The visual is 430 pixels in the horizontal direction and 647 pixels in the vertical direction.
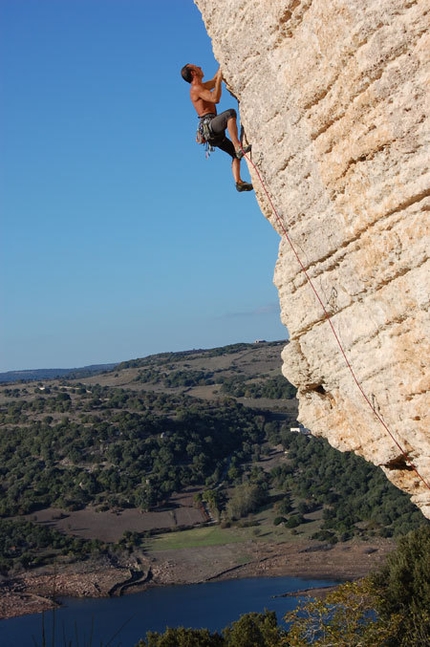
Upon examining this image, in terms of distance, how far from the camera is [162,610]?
37.3 metres

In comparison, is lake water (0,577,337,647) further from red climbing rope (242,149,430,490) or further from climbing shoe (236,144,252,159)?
climbing shoe (236,144,252,159)

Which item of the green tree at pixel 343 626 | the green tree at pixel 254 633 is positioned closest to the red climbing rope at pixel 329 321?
the green tree at pixel 343 626

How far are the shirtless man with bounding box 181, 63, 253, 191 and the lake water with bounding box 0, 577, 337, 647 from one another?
29.6 meters

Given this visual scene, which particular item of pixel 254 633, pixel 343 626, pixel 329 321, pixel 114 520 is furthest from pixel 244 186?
pixel 114 520

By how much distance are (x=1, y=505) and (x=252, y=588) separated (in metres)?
19.5

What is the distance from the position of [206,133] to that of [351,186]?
1814 millimetres

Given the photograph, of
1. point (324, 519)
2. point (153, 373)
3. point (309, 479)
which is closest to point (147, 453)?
point (309, 479)

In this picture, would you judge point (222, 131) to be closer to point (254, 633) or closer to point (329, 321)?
point (329, 321)

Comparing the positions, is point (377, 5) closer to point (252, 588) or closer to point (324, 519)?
point (252, 588)

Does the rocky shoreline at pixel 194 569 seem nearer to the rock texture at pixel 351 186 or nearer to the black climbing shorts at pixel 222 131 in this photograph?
the rock texture at pixel 351 186

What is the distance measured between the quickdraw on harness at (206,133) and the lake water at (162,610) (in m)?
29.6

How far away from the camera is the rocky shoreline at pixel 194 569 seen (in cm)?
3922

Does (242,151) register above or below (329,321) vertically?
above

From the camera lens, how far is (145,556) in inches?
1800
